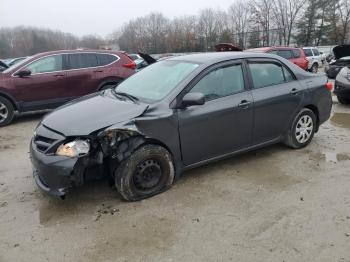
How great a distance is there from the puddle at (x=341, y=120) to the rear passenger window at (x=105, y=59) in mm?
5486

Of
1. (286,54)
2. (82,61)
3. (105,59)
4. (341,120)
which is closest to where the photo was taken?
(341,120)

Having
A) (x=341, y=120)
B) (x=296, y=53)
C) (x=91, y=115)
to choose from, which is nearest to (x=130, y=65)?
(x=341, y=120)

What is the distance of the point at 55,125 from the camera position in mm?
3869

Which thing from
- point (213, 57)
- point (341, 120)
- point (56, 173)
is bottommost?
point (341, 120)

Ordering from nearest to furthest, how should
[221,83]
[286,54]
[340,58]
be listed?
[221,83]
[340,58]
[286,54]

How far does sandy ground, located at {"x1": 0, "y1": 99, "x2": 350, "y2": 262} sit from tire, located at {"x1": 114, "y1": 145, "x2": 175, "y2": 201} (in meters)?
0.13

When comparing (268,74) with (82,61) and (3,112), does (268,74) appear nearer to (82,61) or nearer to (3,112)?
(82,61)

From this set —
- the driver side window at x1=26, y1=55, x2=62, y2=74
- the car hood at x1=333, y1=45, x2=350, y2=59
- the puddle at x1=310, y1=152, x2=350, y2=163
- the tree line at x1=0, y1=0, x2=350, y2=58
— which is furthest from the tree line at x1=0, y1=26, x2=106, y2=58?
the puddle at x1=310, y1=152, x2=350, y2=163

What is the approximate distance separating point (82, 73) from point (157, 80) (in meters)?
4.48

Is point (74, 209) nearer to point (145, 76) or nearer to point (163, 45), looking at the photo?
point (145, 76)

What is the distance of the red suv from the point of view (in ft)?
25.9

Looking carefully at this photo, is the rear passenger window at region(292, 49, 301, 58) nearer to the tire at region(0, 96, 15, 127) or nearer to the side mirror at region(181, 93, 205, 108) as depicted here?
the tire at region(0, 96, 15, 127)

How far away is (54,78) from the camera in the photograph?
8.18 m

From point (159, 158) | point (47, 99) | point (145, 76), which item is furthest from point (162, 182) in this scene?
point (47, 99)
